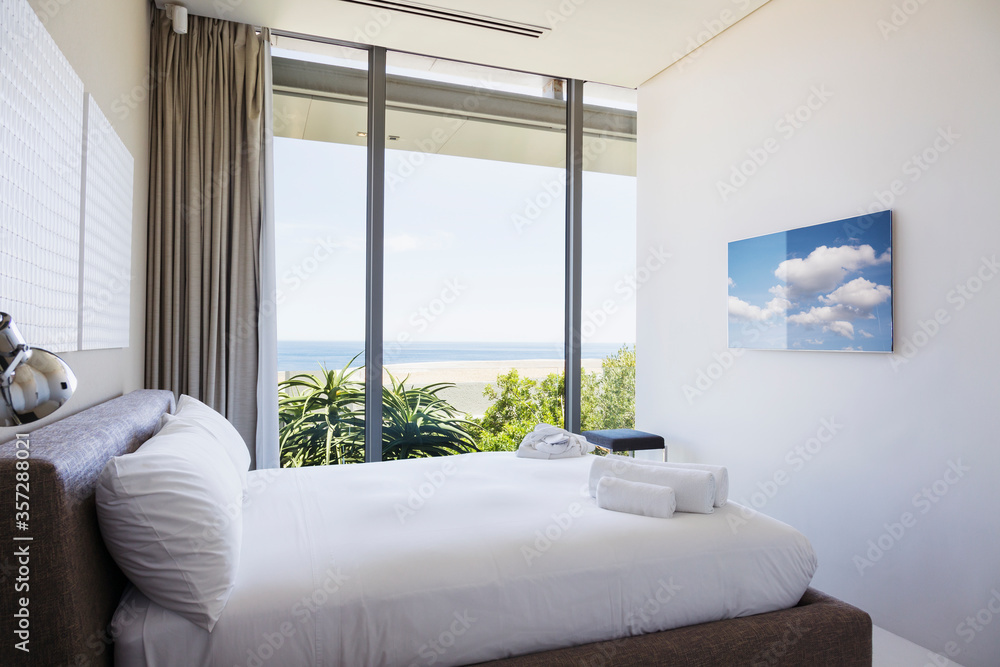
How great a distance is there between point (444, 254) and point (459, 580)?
2.70m

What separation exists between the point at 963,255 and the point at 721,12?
1758mm

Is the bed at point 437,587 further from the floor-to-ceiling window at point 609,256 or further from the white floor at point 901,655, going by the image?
the floor-to-ceiling window at point 609,256

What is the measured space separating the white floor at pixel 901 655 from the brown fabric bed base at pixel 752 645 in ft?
2.00

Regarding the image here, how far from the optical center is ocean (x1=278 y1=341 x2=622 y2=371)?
3648 millimetres

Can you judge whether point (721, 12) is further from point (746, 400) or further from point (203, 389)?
point (203, 389)

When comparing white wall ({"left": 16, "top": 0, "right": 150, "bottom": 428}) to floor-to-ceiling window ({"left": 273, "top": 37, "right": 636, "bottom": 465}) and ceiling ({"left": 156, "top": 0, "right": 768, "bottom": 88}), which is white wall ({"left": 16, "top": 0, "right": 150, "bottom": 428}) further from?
floor-to-ceiling window ({"left": 273, "top": 37, "right": 636, "bottom": 465})

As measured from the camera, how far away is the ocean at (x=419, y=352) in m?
3.65

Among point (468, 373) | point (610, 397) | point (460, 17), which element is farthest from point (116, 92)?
point (610, 397)

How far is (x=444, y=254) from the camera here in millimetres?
4012

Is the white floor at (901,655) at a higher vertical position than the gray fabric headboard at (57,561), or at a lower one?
lower

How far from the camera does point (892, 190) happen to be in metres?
2.55

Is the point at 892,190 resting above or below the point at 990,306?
above

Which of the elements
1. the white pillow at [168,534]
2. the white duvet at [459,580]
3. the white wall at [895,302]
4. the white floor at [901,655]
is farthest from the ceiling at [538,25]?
the white floor at [901,655]

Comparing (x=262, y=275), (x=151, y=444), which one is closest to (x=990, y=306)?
(x=151, y=444)
